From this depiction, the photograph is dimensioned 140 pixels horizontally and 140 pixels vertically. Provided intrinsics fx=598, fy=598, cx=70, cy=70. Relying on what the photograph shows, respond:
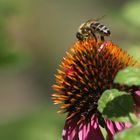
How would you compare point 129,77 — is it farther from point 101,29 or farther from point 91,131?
point 101,29

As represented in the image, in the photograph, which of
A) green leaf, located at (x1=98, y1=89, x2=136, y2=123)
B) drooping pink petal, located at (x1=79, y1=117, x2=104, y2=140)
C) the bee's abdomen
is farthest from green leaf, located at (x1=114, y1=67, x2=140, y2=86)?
the bee's abdomen

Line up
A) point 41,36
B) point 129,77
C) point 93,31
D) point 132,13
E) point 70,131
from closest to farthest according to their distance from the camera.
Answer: point 129,77, point 70,131, point 93,31, point 132,13, point 41,36

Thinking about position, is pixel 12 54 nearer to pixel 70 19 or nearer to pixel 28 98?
pixel 28 98

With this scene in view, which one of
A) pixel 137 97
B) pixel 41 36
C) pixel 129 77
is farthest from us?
pixel 41 36

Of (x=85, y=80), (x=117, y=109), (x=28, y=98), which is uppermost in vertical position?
(x=28, y=98)

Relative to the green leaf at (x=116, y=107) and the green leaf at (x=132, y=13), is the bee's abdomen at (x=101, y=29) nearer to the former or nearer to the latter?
the green leaf at (x=132, y=13)

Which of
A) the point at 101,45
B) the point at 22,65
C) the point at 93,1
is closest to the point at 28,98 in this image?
the point at 93,1

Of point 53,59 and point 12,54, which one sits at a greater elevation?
point 53,59

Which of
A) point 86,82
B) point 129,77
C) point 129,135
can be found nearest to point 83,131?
point 86,82

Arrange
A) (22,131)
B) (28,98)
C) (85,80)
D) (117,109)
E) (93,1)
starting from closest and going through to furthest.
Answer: (117,109)
(85,80)
(22,131)
(28,98)
(93,1)
